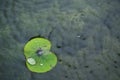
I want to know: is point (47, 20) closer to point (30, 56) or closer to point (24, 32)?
point (24, 32)

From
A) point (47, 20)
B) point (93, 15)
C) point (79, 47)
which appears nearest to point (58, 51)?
point (79, 47)

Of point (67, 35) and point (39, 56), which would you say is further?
point (67, 35)

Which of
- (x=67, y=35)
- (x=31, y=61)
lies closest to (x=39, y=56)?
(x=31, y=61)

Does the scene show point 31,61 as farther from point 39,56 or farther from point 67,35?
point 67,35
